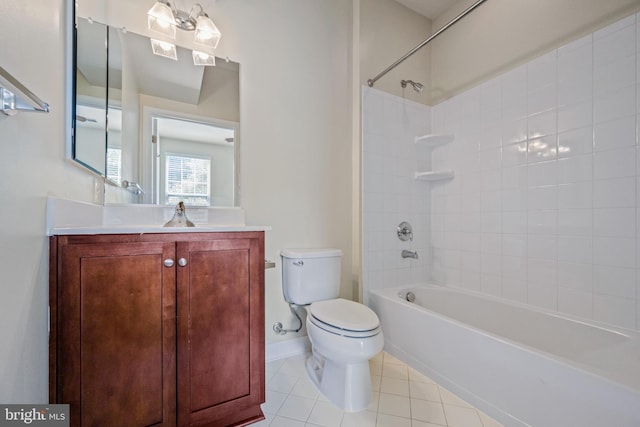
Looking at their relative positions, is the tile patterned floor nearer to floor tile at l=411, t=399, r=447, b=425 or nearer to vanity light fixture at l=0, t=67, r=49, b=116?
floor tile at l=411, t=399, r=447, b=425

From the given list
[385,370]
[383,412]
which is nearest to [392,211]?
[385,370]

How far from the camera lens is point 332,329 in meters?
1.31

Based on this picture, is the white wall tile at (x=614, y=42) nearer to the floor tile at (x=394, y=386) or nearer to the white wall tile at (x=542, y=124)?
the white wall tile at (x=542, y=124)

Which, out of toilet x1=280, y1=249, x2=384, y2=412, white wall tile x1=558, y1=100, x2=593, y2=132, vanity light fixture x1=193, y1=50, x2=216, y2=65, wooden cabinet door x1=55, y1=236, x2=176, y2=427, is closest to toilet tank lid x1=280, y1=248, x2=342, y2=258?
toilet x1=280, y1=249, x2=384, y2=412

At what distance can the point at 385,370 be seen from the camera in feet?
5.40

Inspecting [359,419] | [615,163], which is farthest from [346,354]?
[615,163]

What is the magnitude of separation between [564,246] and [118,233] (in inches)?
90.1

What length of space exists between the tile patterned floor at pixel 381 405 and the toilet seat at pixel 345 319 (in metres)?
0.39

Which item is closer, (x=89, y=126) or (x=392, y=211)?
(x=89, y=126)

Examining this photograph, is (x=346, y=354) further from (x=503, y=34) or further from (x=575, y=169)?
(x=503, y=34)

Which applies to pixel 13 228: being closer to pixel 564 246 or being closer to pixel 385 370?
pixel 385 370

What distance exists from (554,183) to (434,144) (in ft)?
3.03

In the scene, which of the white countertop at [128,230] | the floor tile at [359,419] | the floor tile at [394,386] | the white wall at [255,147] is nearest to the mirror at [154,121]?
the white wall at [255,147]

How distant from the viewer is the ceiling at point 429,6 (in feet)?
7.23
